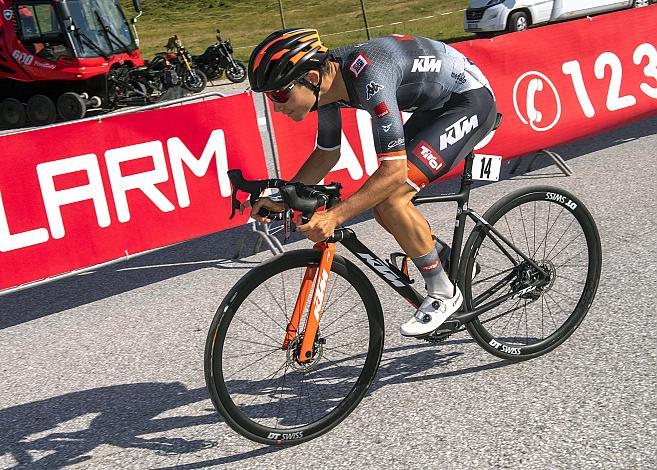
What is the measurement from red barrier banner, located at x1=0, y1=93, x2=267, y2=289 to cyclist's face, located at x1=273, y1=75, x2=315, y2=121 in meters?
3.33

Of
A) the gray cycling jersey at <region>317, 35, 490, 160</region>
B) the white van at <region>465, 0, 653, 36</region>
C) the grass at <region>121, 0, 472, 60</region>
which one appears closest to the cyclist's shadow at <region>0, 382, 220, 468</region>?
the gray cycling jersey at <region>317, 35, 490, 160</region>

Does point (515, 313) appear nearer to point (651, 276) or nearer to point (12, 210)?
point (651, 276)

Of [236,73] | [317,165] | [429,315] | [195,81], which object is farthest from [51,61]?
[429,315]

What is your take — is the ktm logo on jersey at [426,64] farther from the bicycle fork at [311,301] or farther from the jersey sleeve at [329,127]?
the bicycle fork at [311,301]

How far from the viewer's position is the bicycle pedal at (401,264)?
4297 mm

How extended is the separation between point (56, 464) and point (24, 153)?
3.04 m

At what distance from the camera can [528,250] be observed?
4.74m

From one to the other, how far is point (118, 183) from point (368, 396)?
10.7 feet

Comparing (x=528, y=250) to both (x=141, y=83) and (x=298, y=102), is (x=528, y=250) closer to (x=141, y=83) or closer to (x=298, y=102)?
(x=298, y=102)

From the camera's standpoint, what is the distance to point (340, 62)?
3879 mm

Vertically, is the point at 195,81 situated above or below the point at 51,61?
below

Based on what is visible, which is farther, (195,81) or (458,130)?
Answer: (195,81)

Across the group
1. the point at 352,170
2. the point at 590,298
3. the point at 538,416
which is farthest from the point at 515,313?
the point at 352,170

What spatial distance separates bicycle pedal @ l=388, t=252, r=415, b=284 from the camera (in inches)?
169
